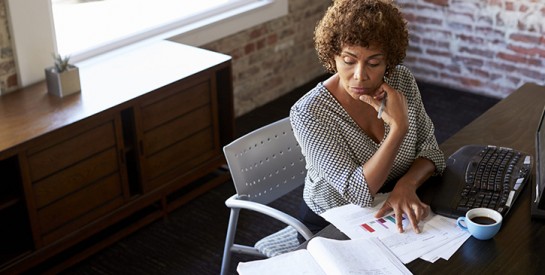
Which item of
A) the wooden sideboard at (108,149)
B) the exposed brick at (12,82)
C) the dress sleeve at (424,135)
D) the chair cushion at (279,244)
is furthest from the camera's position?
the exposed brick at (12,82)

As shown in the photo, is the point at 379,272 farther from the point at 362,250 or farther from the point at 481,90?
the point at 481,90

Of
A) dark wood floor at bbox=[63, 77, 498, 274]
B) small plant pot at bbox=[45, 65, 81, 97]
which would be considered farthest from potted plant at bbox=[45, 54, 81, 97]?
dark wood floor at bbox=[63, 77, 498, 274]

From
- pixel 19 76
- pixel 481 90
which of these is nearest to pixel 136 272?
pixel 19 76

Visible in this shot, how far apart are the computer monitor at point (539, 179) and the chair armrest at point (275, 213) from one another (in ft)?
2.16

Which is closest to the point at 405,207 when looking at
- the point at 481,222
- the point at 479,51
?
the point at 481,222

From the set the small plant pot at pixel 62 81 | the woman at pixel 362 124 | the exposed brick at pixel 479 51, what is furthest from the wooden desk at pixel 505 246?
the exposed brick at pixel 479 51

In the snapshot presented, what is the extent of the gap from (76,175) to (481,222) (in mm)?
1759

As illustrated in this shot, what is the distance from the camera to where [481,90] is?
498 cm

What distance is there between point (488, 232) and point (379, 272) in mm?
337

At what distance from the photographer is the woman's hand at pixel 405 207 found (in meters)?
2.06

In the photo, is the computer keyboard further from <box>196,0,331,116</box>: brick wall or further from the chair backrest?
<box>196,0,331,116</box>: brick wall

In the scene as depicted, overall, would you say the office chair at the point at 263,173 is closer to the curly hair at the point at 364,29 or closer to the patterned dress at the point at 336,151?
the patterned dress at the point at 336,151

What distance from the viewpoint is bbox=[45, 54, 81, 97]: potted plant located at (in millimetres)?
3201

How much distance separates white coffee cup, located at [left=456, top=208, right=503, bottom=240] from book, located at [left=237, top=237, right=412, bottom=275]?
239 mm
